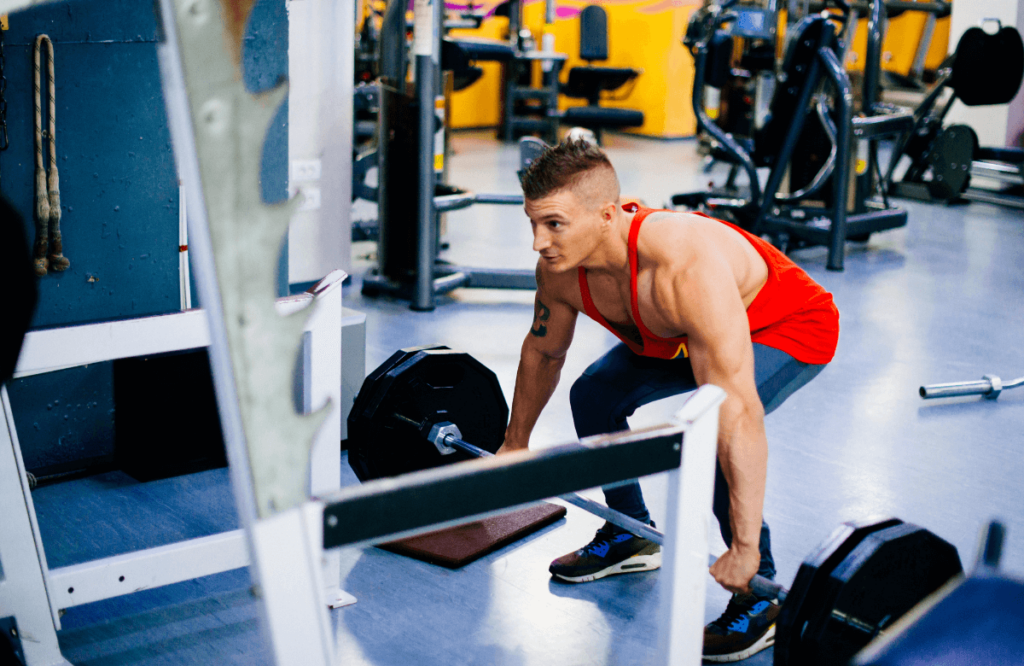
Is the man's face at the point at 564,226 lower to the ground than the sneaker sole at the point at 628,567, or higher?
higher

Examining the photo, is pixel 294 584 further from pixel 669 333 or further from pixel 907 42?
pixel 907 42

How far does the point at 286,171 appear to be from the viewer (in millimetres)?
3158

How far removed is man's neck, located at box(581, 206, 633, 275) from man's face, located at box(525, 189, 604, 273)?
0.11 ft

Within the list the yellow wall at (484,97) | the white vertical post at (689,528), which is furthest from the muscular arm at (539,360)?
the yellow wall at (484,97)

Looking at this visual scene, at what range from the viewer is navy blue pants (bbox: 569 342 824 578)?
6.98 ft

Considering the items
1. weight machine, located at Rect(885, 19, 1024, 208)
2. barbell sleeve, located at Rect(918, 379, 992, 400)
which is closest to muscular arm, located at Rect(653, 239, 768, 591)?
barbell sleeve, located at Rect(918, 379, 992, 400)

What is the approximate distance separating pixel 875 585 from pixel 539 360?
96 centimetres

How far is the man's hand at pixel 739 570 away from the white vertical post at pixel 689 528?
0.38 metres

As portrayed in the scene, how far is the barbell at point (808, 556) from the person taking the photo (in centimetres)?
139

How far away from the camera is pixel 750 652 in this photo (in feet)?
6.71

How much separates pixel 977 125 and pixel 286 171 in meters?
7.15

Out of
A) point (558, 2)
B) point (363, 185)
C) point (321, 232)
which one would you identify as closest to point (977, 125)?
point (558, 2)

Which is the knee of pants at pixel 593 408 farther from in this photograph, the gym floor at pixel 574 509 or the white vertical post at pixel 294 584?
the white vertical post at pixel 294 584

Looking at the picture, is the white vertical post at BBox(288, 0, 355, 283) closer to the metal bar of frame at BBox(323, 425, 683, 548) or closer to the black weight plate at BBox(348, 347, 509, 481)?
the black weight plate at BBox(348, 347, 509, 481)
